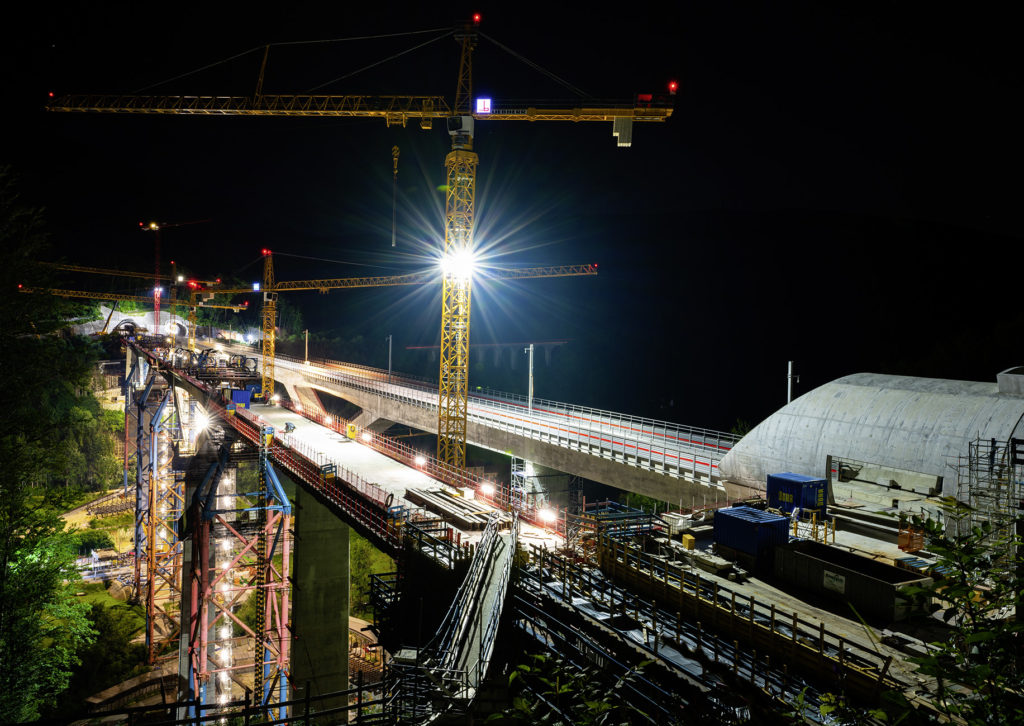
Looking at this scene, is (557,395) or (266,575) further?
(557,395)

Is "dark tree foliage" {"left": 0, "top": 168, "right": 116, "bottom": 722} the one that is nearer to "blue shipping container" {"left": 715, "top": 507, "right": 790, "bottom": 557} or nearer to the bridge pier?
the bridge pier

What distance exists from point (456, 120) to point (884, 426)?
27938 millimetres

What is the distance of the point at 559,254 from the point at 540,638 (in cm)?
17847

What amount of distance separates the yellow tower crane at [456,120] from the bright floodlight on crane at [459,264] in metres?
0.06

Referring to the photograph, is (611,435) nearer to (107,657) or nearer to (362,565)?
(362,565)

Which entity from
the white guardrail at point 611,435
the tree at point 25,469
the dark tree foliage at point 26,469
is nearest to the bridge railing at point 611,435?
the white guardrail at point 611,435

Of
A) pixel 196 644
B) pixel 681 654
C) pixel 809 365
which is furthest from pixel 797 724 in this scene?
pixel 809 365

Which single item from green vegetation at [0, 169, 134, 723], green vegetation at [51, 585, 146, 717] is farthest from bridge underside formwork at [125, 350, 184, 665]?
green vegetation at [0, 169, 134, 723]

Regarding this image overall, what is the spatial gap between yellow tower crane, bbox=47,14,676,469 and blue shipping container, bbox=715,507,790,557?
59.7 ft

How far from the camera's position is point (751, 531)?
17750mm

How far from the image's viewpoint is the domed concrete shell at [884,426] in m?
21.9

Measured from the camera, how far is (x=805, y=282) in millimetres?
159000

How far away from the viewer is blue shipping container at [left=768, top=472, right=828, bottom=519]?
22.1 metres

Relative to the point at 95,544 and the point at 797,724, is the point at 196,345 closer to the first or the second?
the point at 95,544
